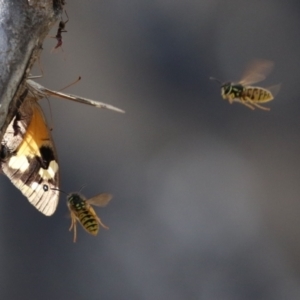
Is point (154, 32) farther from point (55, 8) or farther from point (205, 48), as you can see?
point (55, 8)

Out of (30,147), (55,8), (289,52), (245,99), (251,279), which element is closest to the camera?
(55,8)

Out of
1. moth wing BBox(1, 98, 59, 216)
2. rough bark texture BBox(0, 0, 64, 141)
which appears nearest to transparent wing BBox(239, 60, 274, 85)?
moth wing BBox(1, 98, 59, 216)

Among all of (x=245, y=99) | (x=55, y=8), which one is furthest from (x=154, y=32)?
(x=55, y=8)

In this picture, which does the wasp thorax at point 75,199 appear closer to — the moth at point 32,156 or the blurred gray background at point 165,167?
the moth at point 32,156

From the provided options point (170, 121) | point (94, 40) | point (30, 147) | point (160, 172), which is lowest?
point (30, 147)

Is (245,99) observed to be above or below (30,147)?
above

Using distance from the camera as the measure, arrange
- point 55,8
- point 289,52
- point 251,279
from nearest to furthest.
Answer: point 55,8 < point 251,279 < point 289,52

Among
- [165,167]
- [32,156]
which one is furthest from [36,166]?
[165,167]

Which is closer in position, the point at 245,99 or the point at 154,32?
the point at 245,99

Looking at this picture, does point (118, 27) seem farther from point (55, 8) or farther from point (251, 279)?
point (55, 8)
